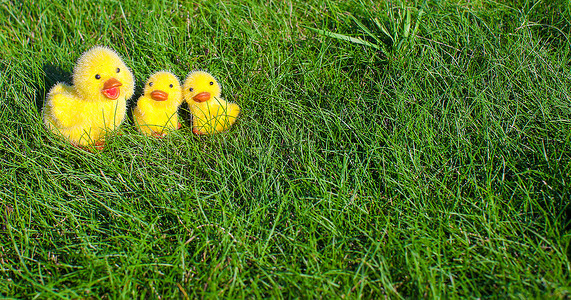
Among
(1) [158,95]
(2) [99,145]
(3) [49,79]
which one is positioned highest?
(1) [158,95]

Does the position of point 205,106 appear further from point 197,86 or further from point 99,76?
point 99,76

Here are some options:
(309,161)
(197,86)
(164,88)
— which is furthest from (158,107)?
(309,161)

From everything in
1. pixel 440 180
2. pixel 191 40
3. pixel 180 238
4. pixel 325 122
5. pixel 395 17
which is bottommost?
pixel 180 238

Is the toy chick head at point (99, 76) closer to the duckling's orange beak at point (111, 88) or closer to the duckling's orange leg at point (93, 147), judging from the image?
the duckling's orange beak at point (111, 88)

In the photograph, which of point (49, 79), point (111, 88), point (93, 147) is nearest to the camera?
point (111, 88)

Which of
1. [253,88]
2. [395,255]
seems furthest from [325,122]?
[395,255]

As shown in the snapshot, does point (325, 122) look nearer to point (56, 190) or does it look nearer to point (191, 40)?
point (191, 40)

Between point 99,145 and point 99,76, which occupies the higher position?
point 99,76
